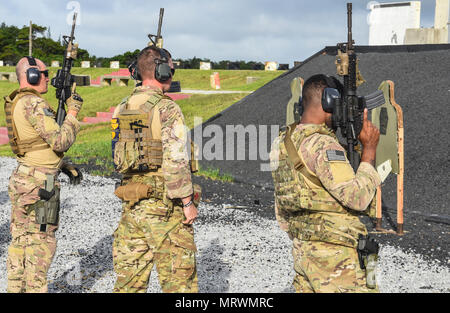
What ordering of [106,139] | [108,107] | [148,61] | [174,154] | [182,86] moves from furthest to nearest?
1. [182,86]
2. [108,107]
3. [106,139]
4. [148,61]
5. [174,154]

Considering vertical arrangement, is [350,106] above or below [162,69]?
below

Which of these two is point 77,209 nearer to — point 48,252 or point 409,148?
point 48,252

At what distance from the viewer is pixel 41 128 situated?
4.56m

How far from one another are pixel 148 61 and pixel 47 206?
5.34ft

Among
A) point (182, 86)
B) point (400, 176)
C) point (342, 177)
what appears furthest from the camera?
point (182, 86)

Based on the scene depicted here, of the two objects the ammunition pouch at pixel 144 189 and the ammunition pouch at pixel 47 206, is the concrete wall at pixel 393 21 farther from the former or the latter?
the ammunition pouch at pixel 144 189

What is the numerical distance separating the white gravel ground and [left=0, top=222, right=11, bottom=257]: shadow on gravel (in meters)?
0.01

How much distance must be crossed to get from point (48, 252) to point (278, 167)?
233 centimetres

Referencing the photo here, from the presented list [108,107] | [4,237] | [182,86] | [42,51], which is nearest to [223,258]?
[4,237]

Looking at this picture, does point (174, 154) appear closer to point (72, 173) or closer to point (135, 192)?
point (135, 192)

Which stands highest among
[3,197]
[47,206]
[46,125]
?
[46,125]

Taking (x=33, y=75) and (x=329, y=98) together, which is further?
(x=33, y=75)

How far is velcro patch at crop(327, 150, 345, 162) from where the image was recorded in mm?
3037

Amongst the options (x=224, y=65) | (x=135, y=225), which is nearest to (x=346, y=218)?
(x=135, y=225)
